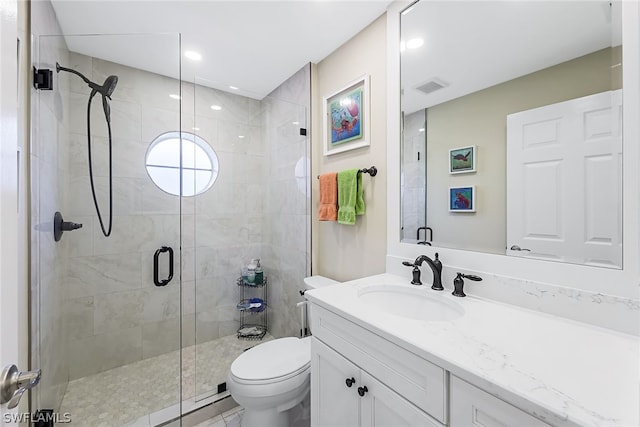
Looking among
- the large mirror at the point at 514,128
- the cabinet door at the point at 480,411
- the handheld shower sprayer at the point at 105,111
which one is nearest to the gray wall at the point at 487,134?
the large mirror at the point at 514,128

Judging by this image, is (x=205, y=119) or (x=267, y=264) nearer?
(x=205, y=119)

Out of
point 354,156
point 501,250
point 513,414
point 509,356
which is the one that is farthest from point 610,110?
point 354,156

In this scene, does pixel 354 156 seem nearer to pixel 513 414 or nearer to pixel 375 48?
pixel 375 48

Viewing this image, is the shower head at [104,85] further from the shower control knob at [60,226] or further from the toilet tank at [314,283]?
the toilet tank at [314,283]

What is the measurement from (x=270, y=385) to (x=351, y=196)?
3.67 ft

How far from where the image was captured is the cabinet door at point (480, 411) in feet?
1.78

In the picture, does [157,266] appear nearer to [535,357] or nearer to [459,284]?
[459,284]

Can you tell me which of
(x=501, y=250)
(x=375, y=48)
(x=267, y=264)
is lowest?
(x=267, y=264)

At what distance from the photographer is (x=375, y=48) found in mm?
1571

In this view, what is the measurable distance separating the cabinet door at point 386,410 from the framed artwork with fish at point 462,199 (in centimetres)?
83

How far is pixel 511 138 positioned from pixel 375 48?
969 mm

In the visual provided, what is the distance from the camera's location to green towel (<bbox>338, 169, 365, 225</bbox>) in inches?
64.3

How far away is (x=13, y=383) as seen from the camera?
494 millimetres

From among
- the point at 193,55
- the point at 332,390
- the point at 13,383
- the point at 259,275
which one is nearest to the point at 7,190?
the point at 13,383
